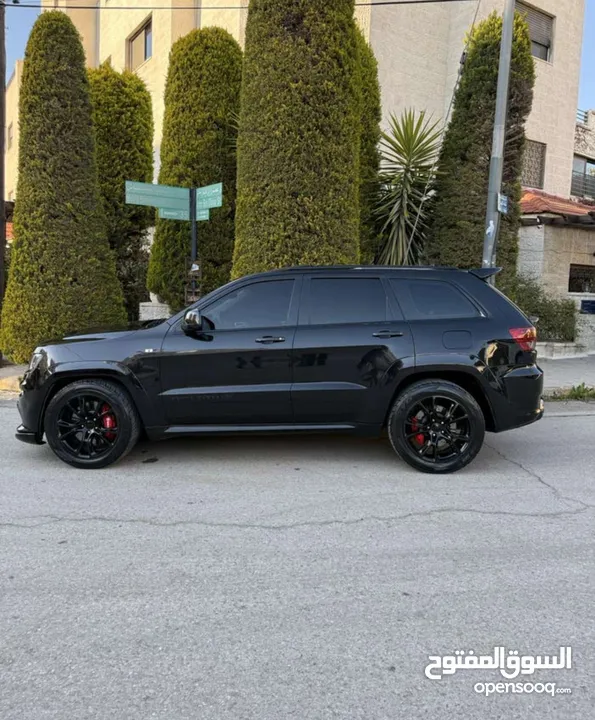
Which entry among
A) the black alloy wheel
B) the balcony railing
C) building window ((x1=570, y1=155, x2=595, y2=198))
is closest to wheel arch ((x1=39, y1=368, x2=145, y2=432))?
the black alloy wheel

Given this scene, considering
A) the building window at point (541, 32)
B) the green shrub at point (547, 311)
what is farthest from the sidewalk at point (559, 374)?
the building window at point (541, 32)

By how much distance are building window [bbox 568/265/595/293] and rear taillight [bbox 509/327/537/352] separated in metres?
9.63

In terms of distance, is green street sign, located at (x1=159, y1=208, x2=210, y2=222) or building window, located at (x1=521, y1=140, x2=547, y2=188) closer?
green street sign, located at (x1=159, y1=208, x2=210, y2=222)

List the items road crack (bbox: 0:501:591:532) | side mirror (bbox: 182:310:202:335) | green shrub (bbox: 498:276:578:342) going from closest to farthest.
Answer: road crack (bbox: 0:501:591:532) < side mirror (bbox: 182:310:202:335) < green shrub (bbox: 498:276:578:342)

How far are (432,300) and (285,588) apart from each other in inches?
118

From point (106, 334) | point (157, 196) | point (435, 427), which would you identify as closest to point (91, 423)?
point (106, 334)

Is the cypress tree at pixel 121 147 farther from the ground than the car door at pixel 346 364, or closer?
farther from the ground

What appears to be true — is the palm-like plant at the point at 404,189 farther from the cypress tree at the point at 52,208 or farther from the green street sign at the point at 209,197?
the cypress tree at the point at 52,208

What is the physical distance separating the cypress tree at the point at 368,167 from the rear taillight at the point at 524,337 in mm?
6060

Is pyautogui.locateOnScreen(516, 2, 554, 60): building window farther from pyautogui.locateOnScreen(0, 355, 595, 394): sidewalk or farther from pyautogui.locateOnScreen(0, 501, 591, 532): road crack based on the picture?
pyautogui.locateOnScreen(0, 501, 591, 532): road crack

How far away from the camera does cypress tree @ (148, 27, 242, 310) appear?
1139cm

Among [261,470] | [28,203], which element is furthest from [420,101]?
[261,470]

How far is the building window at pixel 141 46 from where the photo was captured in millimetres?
21016

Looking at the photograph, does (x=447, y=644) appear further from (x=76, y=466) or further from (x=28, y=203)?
(x=28, y=203)
